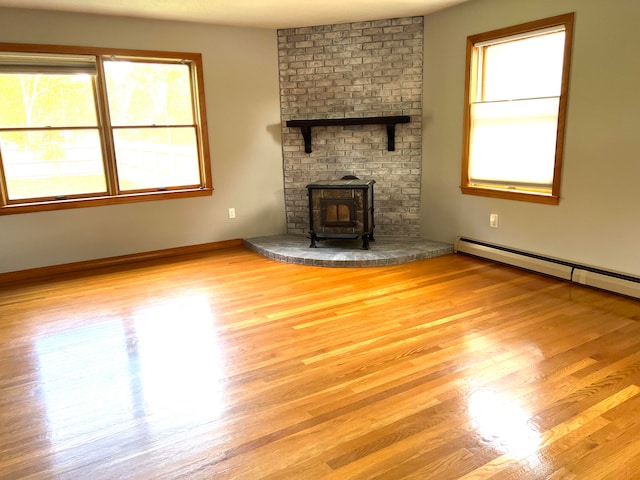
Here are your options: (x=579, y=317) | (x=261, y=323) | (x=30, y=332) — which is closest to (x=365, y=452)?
(x=261, y=323)

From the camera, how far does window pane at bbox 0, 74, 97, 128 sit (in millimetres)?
4219

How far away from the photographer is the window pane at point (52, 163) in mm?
4305

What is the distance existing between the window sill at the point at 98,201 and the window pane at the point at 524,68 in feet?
A: 10.1

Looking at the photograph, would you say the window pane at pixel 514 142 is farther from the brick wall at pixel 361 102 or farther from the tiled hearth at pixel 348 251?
the tiled hearth at pixel 348 251

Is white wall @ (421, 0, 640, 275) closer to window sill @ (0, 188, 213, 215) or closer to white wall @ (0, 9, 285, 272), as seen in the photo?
white wall @ (0, 9, 285, 272)

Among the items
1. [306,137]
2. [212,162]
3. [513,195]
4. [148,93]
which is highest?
[148,93]

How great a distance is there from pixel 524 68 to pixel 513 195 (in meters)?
1.09

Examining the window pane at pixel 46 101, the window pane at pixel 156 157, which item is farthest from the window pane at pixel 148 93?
the window pane at pixel 46 101

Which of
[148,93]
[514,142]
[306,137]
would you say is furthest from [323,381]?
[148,93]

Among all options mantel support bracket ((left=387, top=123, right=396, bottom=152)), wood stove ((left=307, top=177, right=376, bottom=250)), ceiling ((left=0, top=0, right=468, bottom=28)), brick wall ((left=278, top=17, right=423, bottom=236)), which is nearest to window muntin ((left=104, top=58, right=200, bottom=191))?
ceiling ((left=0, top=0, right=468, bottom=28))

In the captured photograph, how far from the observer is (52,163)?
14.7ft

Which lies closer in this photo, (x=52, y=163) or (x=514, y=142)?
(x=514, y=142)

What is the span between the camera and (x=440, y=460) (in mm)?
1826

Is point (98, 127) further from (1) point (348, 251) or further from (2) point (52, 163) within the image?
(1) point (348, 251)
